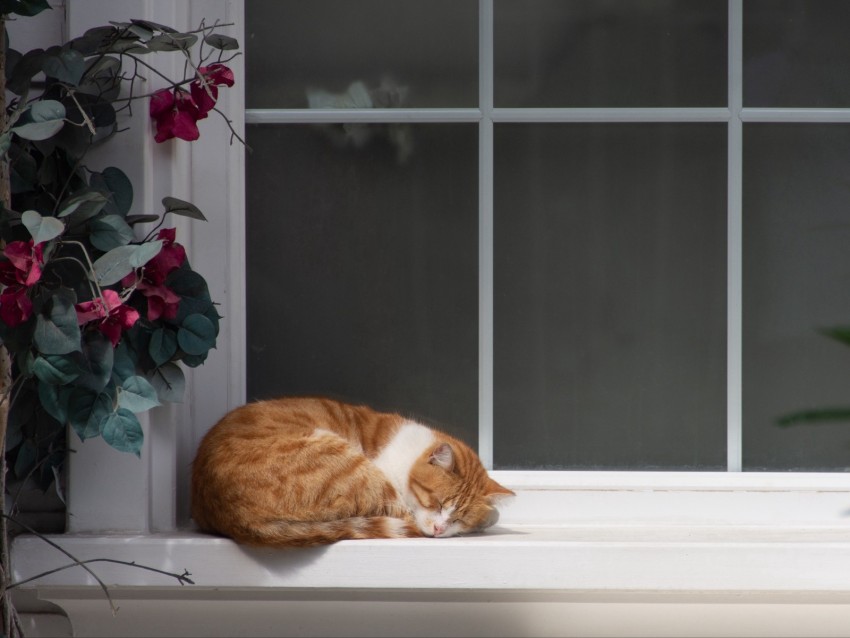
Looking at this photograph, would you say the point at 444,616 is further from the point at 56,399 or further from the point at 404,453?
the point at 56,399

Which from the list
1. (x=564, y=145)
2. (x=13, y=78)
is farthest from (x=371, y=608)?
(x=13, y=78)

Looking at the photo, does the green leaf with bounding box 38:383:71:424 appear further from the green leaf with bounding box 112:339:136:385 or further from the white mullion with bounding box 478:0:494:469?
the white mullion with bounding box 478:0:494:469

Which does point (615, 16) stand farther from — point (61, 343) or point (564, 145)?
point (61, 343)

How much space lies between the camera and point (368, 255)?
1775 mm

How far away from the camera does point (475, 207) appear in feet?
5.80

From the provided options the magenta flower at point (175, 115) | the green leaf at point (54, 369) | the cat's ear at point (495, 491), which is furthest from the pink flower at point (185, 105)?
the cat's ear at point (495, 491)

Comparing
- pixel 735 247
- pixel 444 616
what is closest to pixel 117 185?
pixel 444 616

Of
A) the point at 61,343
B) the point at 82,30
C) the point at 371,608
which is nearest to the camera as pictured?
the point at 61,343

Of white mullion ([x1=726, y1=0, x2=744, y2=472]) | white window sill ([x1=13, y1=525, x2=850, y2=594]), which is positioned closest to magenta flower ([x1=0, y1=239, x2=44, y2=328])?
white window sill ([x1=13, y1=525, x2=850, y2=594])

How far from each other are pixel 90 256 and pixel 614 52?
101 cm

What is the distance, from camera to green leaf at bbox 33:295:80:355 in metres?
1.28

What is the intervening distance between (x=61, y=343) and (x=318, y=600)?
663 millimetres

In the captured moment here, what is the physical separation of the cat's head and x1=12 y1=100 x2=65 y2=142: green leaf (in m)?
0.83

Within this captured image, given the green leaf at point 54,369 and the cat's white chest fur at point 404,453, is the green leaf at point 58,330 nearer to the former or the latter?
the green leaf at point 54,369
